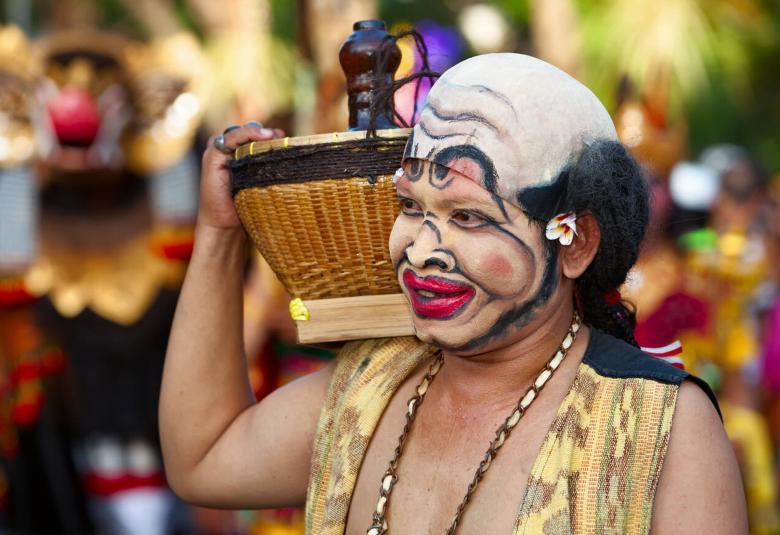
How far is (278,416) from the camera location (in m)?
2.68

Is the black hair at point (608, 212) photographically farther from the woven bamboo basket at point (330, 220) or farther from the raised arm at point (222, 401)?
the raised arm at point (222, 401)

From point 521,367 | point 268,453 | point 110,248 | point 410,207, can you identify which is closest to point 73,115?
point 110,248

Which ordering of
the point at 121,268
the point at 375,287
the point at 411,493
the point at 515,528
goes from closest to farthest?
the point at 515,528, the point at 411,493, the point at 375,287, the point at 121,268

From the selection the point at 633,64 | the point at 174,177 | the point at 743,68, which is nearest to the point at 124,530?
the point at 174,177

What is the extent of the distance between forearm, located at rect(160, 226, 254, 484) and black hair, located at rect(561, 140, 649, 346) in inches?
32.0

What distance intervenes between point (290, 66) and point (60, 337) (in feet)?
24.0

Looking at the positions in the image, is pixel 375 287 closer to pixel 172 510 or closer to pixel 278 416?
pixel 278 416

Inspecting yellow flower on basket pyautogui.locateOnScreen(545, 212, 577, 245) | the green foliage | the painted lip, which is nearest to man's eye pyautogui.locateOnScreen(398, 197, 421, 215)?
the painted lip

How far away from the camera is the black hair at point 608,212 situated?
2.20 meters

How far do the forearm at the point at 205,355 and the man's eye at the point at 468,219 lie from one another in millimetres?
701

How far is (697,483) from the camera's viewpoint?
2.07 meters

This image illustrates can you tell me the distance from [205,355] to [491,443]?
0.75m

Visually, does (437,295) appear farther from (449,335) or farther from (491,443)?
(491,443)

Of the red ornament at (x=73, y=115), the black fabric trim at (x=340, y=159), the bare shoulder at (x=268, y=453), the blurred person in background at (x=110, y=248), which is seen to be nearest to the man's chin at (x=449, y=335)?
the black fabric trim at (x=340, y=159)
